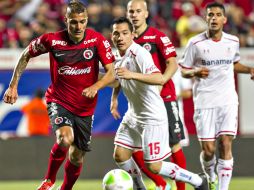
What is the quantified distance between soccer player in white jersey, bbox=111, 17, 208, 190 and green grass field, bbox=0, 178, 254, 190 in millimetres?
2691

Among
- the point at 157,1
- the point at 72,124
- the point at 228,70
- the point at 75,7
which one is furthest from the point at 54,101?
the point at 157,1

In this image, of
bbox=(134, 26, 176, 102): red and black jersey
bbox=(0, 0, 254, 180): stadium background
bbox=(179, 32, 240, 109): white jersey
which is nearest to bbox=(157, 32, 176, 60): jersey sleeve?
bbox=(134, 26, 176, 102): red and black jersey

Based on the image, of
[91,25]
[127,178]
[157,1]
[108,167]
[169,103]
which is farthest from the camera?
[157,1]

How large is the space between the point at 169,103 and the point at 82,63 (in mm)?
1555

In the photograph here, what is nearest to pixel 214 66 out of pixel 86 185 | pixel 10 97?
pixel 10 97

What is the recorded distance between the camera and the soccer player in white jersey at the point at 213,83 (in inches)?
413

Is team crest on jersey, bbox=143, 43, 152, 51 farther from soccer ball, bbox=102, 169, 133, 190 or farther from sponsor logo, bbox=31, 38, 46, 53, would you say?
soccer ball, bbox=102, 169, 133, 190

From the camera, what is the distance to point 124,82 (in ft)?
31.0

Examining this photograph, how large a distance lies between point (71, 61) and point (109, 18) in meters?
7.50

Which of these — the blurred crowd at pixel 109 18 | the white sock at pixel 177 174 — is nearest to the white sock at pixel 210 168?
the white sock at pixel 177 174

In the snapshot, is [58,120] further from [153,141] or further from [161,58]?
[161,58]

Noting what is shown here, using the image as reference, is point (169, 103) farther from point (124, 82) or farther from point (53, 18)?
point (53, 18)

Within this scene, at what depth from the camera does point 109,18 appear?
16891mm

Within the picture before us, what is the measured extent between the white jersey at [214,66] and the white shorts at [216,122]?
0.25 ft
